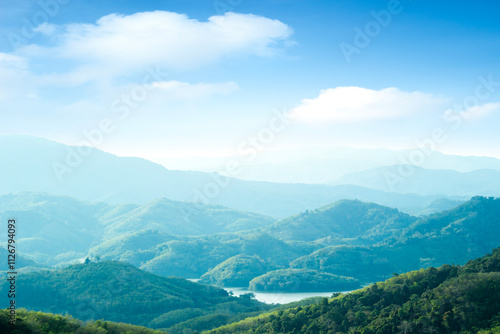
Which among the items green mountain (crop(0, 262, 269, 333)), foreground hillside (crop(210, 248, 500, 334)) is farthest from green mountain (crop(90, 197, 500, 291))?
foreground hillside (crop(210, 248, 500, 334))

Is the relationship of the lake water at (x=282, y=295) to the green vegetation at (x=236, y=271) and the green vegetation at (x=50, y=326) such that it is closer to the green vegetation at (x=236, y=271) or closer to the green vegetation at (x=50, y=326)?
the green vegetation at (x=236, y=271)

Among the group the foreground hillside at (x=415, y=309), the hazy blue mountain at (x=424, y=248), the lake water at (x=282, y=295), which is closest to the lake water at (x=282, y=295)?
the lake water at (x=282, y=295)

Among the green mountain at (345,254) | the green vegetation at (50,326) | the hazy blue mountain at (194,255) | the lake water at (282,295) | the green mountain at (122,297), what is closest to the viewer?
the green vegetation at (50,326)

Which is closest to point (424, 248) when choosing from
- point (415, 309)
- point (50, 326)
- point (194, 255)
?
point (194, 255)

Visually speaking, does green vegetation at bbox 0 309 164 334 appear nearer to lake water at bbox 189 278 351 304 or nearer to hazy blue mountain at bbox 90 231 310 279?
lake water at bbox 189 278 351 304

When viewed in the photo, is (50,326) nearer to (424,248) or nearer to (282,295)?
(282,295)

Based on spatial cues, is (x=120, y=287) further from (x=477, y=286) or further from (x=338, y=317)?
(x=477, y=286)
